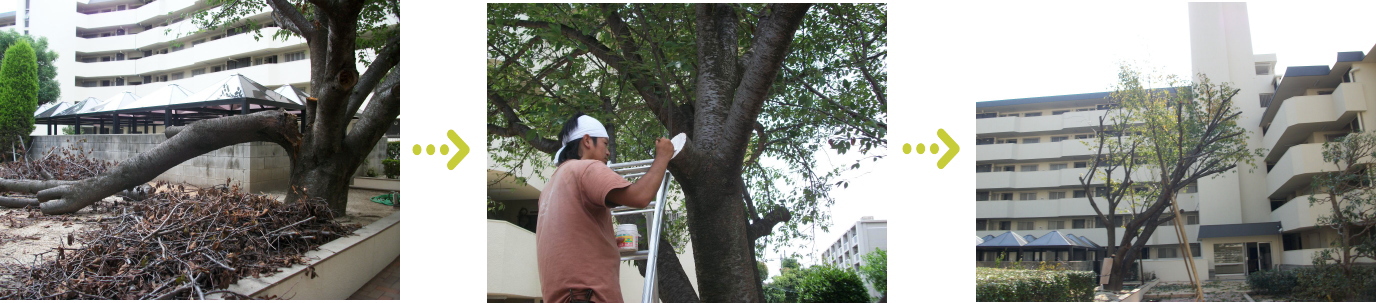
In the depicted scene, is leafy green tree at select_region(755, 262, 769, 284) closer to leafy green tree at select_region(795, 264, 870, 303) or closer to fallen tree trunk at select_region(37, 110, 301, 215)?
leafy green tree at select_region(795, 264, 870, 303)

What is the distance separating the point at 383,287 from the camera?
4023 millimetres

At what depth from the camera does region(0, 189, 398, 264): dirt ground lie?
4105 mm

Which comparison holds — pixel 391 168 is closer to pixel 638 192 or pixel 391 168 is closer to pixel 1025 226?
pixel 638 192

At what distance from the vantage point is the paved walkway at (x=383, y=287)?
3.89 m

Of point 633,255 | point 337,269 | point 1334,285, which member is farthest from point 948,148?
point 1334,285

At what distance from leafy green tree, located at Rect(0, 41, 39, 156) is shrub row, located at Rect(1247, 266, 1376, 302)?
9163mm

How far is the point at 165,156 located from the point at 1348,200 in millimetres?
7934

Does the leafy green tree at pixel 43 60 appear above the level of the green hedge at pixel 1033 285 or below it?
above

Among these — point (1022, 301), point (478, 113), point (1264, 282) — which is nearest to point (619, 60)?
point (478, 113)

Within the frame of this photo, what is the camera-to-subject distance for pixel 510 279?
394 centimetres

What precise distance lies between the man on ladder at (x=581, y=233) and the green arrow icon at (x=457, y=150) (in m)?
1.26

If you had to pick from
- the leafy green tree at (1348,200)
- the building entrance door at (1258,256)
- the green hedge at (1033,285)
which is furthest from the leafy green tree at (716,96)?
the leafy green tree at (1348,200)

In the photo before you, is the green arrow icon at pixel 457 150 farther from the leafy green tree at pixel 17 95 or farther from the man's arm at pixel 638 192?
the leafy green tree at pixel 17 95

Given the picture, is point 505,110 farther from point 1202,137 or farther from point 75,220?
point 1202,137
